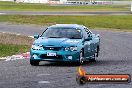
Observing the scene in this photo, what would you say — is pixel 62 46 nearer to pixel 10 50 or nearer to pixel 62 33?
pixel 62 33

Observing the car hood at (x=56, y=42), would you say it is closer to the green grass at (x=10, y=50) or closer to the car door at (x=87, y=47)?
the car door at (x=87, y=47)

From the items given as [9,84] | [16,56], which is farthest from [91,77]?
[16,56]

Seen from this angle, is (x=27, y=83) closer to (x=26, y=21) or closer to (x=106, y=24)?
(x=106, y=24)

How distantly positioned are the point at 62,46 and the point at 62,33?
1.40 meters

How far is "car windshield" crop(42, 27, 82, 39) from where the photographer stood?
1752 centimetres

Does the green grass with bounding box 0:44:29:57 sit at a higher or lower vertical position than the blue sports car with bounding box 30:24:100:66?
lower

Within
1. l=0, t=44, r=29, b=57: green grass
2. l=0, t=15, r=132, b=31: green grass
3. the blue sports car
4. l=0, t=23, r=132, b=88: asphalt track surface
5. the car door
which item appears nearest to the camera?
l=0, t=23, r=132, b=88: asphalt track surface

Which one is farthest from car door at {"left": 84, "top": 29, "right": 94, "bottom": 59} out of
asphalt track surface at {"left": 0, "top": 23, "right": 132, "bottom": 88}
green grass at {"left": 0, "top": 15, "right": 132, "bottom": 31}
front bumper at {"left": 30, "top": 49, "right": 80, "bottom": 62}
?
green grass at {"left": 0, "top": 15, "right": 132, "bottom": 31}

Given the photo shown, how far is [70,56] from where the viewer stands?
Answer: 16516 mm

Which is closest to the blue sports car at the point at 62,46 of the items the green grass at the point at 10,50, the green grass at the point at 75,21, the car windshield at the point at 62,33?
the car windshield at the point at 62,33

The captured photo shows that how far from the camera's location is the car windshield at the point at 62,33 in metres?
17.5

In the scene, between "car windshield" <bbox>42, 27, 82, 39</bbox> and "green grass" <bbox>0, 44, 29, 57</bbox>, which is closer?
"car windshield" <bbox>42, 27, 82, 39</bbox>

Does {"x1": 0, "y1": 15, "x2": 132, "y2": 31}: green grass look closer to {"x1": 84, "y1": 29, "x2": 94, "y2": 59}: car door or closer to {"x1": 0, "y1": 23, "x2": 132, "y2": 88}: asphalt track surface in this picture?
{"x1": 0, "y1": 23, "x2": 132, "y2": 88}: asphalt track surface

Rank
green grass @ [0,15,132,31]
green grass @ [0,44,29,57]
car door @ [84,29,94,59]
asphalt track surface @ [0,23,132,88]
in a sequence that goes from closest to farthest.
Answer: asphalt track surface @ [0,23,132,88], car door @ [84,29,94,59], green grass @ [0,44,29,57], green grass @ [0,15,132,31]
